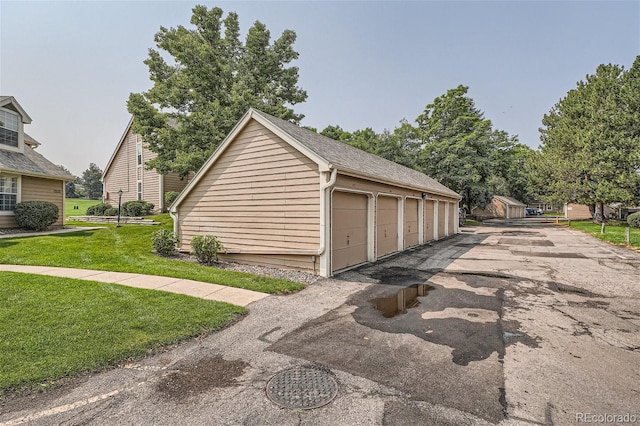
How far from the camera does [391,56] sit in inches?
568

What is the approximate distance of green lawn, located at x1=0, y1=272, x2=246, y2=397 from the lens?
11.2 feet

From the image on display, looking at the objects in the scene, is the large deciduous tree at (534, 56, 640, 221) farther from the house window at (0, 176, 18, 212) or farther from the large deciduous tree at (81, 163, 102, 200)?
the large deciduous tree at (81, 163, 102, 200)

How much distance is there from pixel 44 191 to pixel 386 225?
18750 millimetres

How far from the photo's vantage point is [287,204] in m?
8.93

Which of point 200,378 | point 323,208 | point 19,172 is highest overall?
point 19,172

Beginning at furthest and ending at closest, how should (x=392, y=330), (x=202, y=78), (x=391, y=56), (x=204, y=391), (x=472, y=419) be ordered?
(x=202, y=78) < (x=391, y=56) < (x=392, y=330) < (x=204, y=391) < (x=472, y=419)

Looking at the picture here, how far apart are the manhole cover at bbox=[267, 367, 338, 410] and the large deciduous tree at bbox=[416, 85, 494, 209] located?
30711 mm

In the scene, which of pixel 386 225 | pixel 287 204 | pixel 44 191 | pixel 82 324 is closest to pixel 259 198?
A: pixel 287 204

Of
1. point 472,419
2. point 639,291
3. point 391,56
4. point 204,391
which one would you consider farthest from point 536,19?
point 204,391

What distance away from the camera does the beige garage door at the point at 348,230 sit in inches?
338

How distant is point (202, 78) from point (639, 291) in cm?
2218

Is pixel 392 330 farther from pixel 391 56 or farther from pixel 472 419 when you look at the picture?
pixel 391 56

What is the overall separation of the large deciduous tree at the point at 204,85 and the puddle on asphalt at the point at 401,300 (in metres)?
14.8

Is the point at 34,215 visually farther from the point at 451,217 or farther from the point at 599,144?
the point at 599,144
